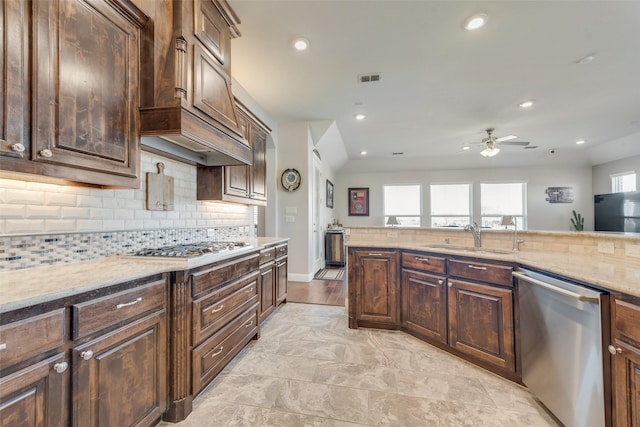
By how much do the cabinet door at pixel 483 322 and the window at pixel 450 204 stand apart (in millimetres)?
6183

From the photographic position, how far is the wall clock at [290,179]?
15.4 feet

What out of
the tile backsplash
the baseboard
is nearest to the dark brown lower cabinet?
the tile backsplash

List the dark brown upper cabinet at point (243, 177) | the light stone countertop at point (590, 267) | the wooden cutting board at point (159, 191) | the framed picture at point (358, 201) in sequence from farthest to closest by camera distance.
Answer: the framed picture at point (358, 201), the dark brown upper cabinet at point (243, 177), the wooden cutting board at point (159, 191), the light stone countertop at point (590, 267)

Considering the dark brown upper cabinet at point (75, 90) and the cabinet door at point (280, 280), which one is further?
the cabinet door at point (280, 280)

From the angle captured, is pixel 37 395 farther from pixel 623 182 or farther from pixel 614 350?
pixel 623 182

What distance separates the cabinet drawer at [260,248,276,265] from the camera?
8.67ft

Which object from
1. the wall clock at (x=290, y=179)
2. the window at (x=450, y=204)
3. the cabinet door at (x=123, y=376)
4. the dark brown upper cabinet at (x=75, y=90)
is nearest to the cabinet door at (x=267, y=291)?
the cabinet door at (x=123, y=376)

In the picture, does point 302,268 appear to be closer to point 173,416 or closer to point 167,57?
point 173,416

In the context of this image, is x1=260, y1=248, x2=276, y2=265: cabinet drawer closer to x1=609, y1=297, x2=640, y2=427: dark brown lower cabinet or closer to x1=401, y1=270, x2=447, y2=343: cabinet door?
x1=401, y1=270, x2=447, y2=343: cabinet door

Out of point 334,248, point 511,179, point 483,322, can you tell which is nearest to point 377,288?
point 483,322

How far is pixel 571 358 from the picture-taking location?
1411mm

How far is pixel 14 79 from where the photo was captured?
1021mm

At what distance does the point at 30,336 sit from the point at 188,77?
1.50m

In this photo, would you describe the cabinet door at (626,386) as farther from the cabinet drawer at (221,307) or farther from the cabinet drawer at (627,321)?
the cabinet drawer at (221,307)
